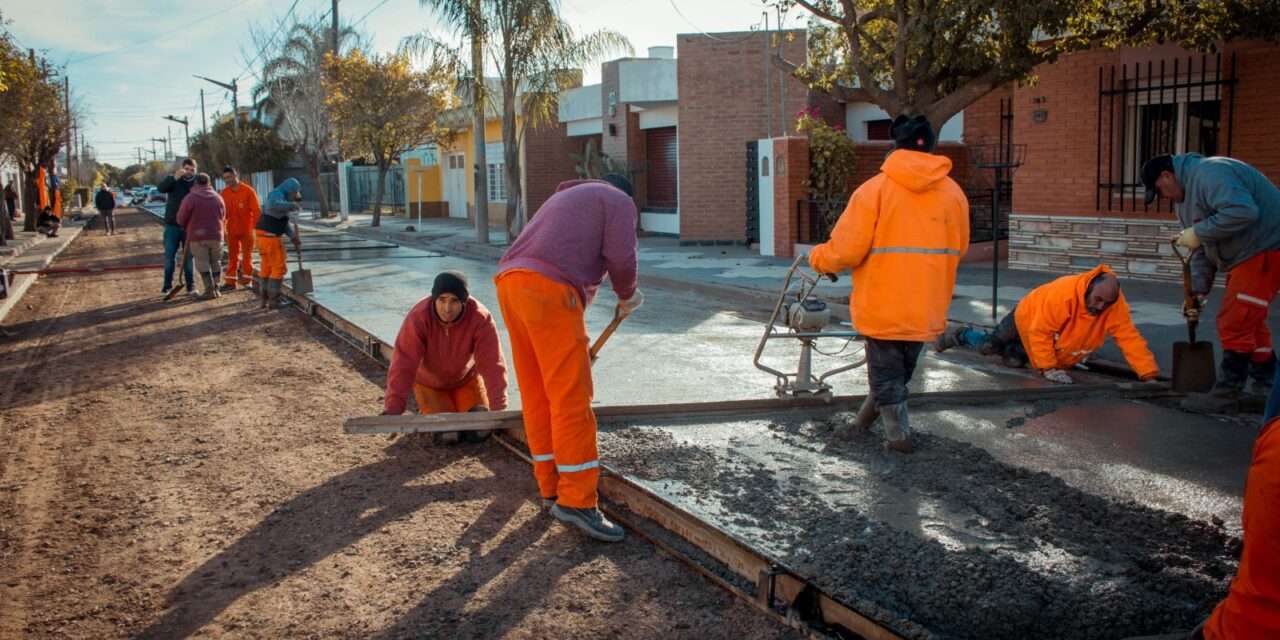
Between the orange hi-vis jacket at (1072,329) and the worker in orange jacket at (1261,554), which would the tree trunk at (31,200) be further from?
the worker in orange jacket at (1261,554)

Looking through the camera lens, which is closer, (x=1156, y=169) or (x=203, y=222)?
(x=1156, y=169)

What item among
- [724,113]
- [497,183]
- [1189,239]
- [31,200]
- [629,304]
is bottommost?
[629,304]

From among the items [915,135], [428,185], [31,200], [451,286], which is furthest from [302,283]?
[428,185]

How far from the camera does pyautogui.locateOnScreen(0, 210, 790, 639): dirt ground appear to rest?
4191mm

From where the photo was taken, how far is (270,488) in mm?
5914

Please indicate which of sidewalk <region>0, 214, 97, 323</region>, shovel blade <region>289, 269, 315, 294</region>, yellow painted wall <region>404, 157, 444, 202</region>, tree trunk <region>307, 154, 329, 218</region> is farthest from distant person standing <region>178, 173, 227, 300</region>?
tree trunk <region>307, 154, 329, 218</region>

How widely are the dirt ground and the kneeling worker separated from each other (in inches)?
11.5

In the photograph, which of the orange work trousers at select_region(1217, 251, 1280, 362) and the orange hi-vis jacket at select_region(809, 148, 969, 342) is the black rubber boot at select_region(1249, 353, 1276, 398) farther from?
the orange hi-vis jacket at select_region(809, 148, 969, 342)

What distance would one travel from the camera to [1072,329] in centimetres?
848

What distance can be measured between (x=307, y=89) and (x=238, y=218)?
31.5m

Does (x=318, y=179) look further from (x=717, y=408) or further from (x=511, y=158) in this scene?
(x=717, y=408)

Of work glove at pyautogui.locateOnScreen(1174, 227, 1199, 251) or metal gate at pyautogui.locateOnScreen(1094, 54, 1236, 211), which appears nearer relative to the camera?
work glove at pyautogui.locateOnScreen(1174, 227, 1199, 251)

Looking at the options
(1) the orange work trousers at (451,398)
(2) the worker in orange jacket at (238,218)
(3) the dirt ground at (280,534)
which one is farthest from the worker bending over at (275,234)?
(1) the orange work trousers at (451,398)

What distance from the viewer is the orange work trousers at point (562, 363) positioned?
195 inches
